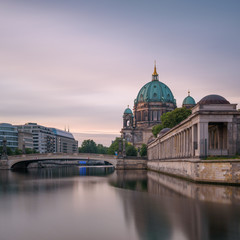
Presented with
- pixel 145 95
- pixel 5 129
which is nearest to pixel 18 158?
pixel 5 129

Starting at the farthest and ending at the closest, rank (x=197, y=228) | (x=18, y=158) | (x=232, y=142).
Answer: (x=18, y=158)
(x=232, y=142)
(x=197, y=228)

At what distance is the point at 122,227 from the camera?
21.5 meters

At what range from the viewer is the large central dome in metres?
190

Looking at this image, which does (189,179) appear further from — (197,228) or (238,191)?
(197,228)

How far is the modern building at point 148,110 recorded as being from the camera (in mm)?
187875

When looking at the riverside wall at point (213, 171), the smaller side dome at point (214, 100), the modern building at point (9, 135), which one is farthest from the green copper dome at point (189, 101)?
the riverside wall at point (213, 171)

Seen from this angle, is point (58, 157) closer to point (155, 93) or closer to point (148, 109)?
point (148, 109)

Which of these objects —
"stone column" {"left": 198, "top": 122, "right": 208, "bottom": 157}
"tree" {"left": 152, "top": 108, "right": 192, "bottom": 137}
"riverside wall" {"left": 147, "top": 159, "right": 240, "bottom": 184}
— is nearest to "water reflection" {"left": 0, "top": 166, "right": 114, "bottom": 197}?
"riverside wall" {"left": 147, "top": 159, "right": 240, "bottom": 184}

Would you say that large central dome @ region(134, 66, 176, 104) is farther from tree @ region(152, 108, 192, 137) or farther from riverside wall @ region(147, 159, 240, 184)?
riverside wall @ region(147, 159, 240, 184)

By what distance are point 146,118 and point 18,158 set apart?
84915 millimetres

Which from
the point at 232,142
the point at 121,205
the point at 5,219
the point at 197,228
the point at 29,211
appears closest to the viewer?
the point at 197,228

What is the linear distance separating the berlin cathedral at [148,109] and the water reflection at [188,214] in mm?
150272

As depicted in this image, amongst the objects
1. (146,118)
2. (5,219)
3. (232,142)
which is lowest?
(5,219)

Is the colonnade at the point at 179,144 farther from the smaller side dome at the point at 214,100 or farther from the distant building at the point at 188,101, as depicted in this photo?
the distant building at the point at 188,101
